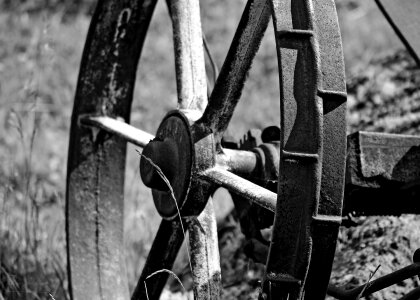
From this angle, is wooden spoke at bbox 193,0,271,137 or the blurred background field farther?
the blurred background field

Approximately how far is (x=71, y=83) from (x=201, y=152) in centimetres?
353

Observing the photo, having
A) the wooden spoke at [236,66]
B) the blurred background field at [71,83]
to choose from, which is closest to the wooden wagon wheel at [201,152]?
the wooden spoke at [236,66]

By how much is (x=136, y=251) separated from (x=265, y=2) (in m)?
1.80

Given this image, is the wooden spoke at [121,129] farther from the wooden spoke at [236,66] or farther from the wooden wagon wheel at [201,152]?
the wooden spoke at [236,66]

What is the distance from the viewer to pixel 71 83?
5.20 metres

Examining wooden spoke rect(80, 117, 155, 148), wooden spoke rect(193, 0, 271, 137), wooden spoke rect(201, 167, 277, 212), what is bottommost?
wooden spoke rect(201, 167, 277, 212)

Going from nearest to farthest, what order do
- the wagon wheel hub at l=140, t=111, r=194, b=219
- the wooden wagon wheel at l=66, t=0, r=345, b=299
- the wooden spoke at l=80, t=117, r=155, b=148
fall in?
the wooden wagon wheel at l=66, t=0, r=345, b=299, the wagon wheel hub at l=140, t=111, r=194, b=219, the wooden spoke at l=80, t=117, r=155, b=148

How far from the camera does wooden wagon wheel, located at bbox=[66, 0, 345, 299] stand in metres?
1.44

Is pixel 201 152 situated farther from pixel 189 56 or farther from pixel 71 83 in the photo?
pixel 71 83

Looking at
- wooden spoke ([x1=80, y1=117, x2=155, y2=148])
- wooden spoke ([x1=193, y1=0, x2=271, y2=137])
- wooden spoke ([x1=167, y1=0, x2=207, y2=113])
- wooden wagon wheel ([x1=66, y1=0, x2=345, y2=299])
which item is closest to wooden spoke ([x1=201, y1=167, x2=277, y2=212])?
wooden wagon wheel ([x1=66, y1=0, x2=345, y2=299])

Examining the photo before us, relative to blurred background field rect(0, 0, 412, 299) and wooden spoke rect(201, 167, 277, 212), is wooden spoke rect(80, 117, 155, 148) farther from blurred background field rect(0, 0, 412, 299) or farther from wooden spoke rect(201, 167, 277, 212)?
blurred background field rect(0, 0, 412, 299)

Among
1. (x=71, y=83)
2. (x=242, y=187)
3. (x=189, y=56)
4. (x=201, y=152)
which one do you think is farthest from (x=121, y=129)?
(x=71, y=83)

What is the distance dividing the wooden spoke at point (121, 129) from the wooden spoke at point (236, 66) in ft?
1.25

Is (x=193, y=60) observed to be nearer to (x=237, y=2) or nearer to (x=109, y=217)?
(x=109, y=217)
